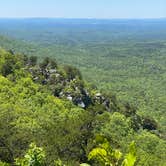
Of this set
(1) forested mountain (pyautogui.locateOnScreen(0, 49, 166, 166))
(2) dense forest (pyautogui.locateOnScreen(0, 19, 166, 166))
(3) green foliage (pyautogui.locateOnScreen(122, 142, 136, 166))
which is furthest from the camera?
(1) forested mountain (pyautogui.locateOnScreen(0, 49, 166, 166))

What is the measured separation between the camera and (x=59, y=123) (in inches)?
1752

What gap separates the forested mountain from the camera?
34.8 m

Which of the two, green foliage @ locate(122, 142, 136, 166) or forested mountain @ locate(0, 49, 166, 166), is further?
forested mountain @ locate(0, 49, 166, 166)

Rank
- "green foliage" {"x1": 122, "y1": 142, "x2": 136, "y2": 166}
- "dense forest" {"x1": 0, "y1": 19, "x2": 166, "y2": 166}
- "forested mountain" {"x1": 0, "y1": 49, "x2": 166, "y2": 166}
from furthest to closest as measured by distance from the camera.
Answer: "forested mountain" {"x1": 0, "y1": 49, "x2": 166, "y2": 166}
"dense forest" {"x1": 0, "y1": 19, "x2": 166, "y2": 166}
"green foliage" {"x1": 122, "y1": 142, "x2": 136, "y2": 166}

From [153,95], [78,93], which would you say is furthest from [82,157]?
[153,95]

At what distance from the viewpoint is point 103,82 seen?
173875 millimetres

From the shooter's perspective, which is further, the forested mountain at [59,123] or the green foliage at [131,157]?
the forested mountain at [59,123]

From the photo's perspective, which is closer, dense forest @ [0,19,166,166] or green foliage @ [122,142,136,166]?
green foliage @ [122,142,136,166]

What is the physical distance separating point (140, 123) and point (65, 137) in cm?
3442

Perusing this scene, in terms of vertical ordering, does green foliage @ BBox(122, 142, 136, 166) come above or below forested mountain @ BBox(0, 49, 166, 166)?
above

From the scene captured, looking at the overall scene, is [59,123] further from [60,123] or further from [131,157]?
[131,157]

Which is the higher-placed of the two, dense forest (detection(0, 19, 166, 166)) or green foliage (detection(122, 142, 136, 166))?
green foliage (detection(122, 142, 136, 166))

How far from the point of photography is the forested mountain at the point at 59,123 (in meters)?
34.8

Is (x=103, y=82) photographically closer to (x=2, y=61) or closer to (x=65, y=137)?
(x=2, y=61)
